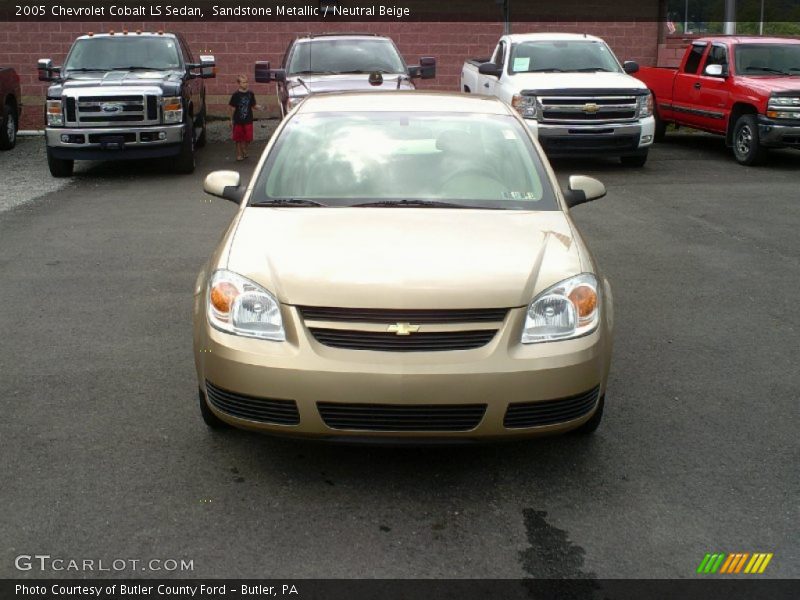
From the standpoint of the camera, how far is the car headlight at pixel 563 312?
433cm

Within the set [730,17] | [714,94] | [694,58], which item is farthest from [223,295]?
[730,17]

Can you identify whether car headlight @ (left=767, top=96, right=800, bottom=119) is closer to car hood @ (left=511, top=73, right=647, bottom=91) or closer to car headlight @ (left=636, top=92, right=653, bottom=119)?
car headlight @ (left=636, top=92, right=653, bottom=119)

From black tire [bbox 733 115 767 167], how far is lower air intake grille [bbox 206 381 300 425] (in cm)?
1242

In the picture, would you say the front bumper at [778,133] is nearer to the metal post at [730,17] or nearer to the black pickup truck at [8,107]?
the metal post at [730,17]

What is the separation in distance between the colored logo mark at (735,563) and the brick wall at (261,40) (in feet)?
64.7

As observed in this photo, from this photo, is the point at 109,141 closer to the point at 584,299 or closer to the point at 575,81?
the point at 575,81

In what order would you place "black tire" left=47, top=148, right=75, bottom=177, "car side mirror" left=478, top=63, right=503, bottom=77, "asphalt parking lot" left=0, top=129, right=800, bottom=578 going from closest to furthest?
"asphalt parking lot" left=0, top=129, right=800, bottom=578 < "black tire" left=47, top=148, right=75, bottom=177 < "car side mirror" left=478, top=63, right=503, bottom=77

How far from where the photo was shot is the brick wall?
22.7 metres

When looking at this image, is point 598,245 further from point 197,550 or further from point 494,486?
point 197,550

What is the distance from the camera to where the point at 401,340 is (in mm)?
4199

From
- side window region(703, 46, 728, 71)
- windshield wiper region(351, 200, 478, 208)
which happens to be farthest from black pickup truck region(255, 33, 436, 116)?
windshield wiper region(351, 200, 478, 208)

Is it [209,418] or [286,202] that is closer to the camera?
[209,418]
